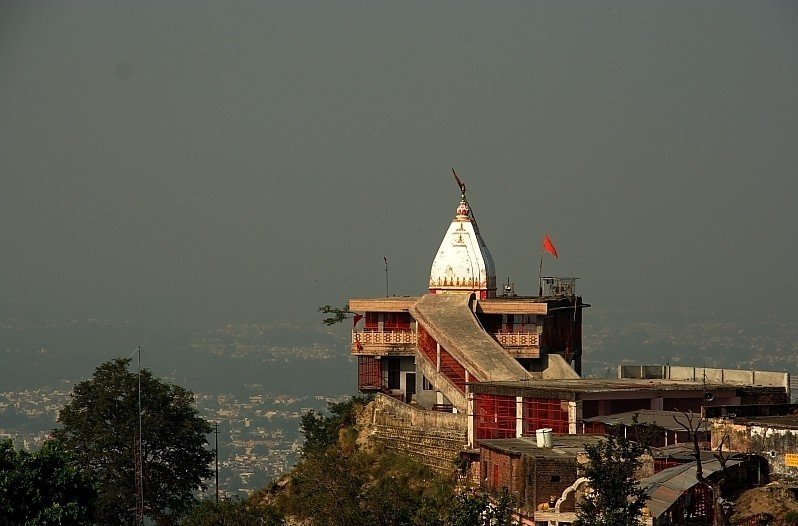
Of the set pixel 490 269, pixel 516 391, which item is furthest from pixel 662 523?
pixel 490 269

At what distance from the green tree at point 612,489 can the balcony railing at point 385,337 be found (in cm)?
2202

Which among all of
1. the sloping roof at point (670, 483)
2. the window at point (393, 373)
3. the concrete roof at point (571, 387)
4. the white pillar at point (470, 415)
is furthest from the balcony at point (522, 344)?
the sloping roof at point (670, 483)

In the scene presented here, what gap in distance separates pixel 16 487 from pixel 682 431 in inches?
806

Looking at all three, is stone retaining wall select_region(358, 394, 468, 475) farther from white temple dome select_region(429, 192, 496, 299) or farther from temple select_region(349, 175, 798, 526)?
white temple dome select_region(429, 192, 496, 299)

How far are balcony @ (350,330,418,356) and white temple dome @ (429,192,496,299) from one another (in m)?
2.83

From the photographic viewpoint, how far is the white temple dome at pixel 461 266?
64.1 metres

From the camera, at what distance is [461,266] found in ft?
211

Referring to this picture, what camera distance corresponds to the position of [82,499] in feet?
178

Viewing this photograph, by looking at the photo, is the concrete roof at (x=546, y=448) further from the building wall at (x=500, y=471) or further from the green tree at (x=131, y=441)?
the green tree at (x=131, y=441)

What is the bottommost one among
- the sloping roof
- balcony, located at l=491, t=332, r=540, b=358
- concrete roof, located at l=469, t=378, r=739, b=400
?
the sloping roof

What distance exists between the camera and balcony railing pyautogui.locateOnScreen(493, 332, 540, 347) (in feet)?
202

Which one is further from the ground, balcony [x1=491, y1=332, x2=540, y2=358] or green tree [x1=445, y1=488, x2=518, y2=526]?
balcony [x1=491, y1=332, x2=540, y2=358]

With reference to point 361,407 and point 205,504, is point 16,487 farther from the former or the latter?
point 361,407

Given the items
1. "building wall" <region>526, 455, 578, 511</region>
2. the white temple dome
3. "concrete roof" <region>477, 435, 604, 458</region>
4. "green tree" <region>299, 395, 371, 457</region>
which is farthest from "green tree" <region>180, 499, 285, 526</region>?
the white temple dome
